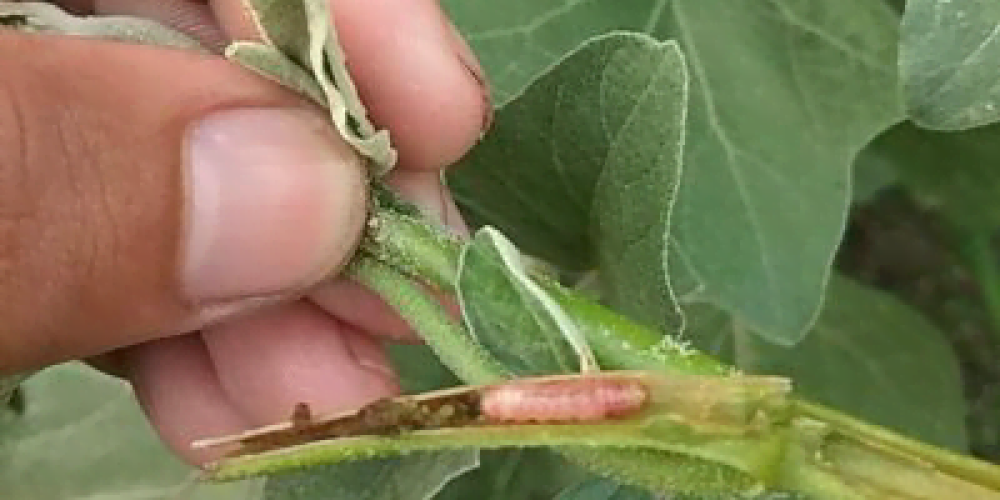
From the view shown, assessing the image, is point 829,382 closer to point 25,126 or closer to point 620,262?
point 620,262

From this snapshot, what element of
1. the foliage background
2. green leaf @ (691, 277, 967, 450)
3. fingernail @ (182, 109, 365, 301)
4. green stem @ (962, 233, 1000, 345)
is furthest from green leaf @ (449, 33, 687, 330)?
green stem @ (962, 233, 1000, 345)

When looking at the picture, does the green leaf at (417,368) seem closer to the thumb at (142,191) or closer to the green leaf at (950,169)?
the thumb at (142,191)

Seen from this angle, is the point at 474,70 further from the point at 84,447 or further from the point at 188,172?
the point at 84,447

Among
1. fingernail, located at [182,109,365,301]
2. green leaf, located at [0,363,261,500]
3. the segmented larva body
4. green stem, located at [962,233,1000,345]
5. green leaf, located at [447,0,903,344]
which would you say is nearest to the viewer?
the segmented larva body

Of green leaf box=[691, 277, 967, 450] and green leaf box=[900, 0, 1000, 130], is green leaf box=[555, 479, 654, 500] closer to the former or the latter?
green leaf box=[900, 0, 1000, 130]

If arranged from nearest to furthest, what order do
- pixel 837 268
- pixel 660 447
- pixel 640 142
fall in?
1. pixel 660 447
2. pixel 640 142
3. pixel 837 268

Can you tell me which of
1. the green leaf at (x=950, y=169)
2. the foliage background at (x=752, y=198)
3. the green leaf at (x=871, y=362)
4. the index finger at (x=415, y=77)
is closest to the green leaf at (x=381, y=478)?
the foliage background at (x=752, y=198)

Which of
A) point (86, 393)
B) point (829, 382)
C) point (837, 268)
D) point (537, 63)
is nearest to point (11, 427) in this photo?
point (86, 393)
